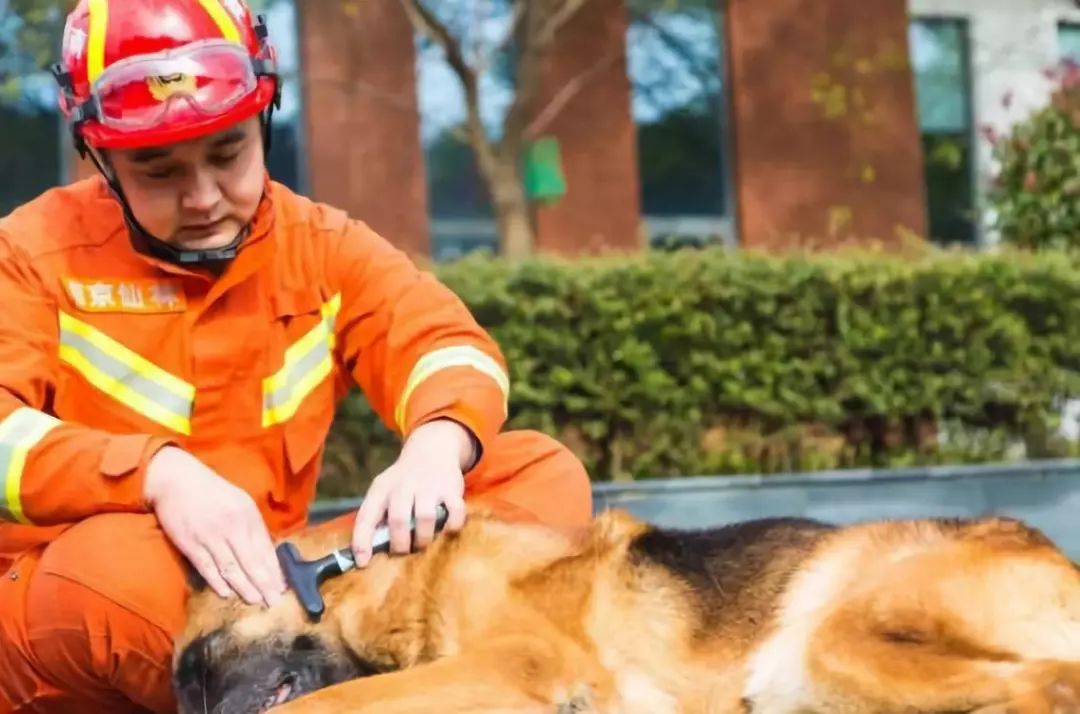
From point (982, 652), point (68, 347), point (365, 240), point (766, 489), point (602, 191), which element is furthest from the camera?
point (602, 191)

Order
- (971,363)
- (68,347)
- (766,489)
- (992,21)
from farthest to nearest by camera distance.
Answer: (992,21) < (971,363) < (766,489) < (68,347)

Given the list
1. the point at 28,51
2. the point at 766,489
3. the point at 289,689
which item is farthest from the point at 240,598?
the point at 28,51

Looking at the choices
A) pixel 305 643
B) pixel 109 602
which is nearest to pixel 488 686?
pixel 305 643

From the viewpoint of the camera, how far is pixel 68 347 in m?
2.80

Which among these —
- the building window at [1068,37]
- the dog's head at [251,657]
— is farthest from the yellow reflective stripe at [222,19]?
the building window at [1068,37]

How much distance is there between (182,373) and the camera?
2.85 m

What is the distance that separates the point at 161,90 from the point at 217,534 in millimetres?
885

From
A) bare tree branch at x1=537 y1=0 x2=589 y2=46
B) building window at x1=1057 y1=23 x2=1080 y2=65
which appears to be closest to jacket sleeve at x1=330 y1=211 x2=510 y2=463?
bare tree branch at x1=537 y1=0 x2=589 y2=46

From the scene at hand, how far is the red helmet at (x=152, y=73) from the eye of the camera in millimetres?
2525

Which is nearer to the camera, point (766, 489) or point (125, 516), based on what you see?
point (125, 516)

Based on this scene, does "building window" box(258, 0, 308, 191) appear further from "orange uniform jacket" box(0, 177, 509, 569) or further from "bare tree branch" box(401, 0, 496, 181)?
"orange uniform jacket" box(0, 177, 509, 569)

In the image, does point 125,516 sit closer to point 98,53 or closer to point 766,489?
point 98,53

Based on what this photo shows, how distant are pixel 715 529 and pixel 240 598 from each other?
1049 mm

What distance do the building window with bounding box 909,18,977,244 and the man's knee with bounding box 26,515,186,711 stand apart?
11408 millimetres
